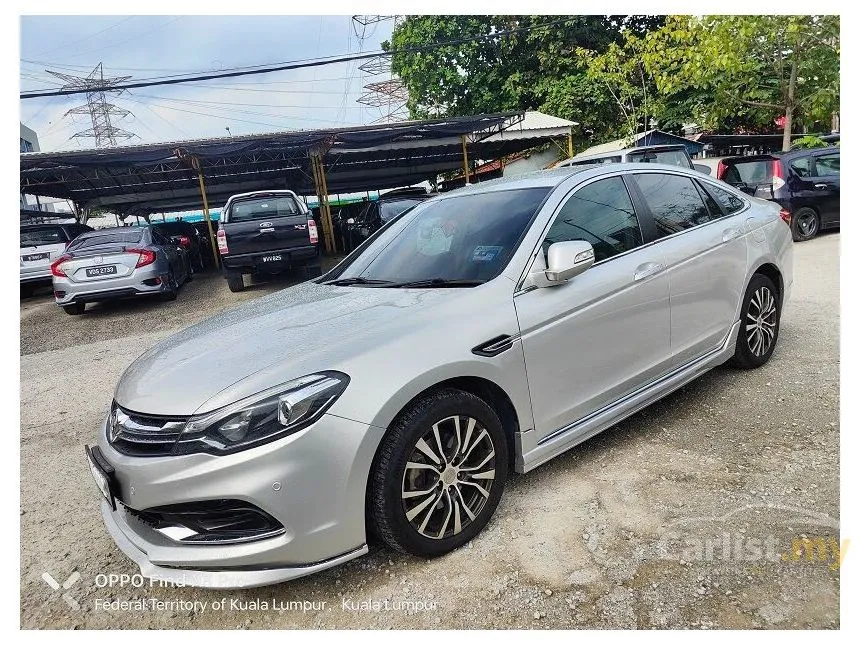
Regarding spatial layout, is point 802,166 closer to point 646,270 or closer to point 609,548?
point 646,270

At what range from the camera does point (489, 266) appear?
2.91 meters

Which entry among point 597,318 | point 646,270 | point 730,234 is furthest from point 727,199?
point 597,318

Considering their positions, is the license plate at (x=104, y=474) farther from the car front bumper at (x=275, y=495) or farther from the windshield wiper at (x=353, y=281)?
the windshield wiper at (x=353, y=281)

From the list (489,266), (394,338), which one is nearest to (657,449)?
(489,266)

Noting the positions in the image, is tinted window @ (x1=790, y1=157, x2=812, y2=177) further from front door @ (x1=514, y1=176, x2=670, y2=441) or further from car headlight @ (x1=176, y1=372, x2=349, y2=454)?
car headlight @ (x1=176, y1=372, x2=349, y2=454)

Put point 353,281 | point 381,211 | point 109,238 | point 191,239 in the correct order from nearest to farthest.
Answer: point 353,281
point 109,238
point 381,211
point 191,239

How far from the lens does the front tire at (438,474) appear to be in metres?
2.29

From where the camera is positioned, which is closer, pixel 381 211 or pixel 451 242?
pixel 451 242

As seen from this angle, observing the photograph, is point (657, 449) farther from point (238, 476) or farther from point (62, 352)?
point (62, 352)

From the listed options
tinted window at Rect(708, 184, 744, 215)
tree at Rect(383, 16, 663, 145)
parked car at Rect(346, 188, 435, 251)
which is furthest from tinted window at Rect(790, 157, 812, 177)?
tree at Rect(383, 16, 663, 145)

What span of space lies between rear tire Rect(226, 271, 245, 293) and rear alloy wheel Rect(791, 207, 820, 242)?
1004 centimetres

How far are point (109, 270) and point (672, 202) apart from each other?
337 inches

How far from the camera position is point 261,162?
18.8 metres

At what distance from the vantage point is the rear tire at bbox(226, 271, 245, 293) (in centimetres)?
1041
